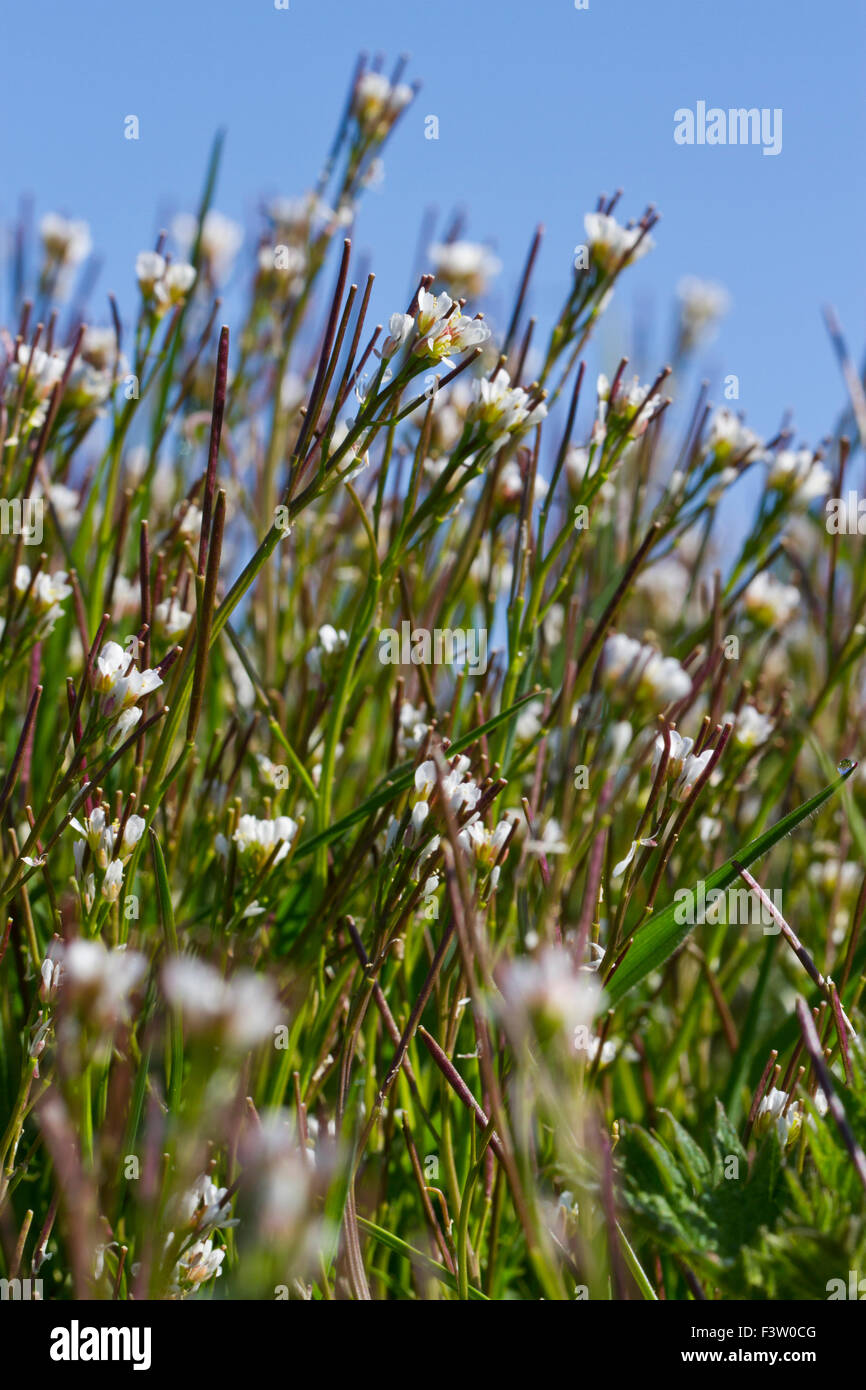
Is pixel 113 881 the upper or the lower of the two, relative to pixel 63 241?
lower

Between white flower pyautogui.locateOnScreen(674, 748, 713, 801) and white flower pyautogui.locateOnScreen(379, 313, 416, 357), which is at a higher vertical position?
white flower pyautogui.locateOnScreen(379, 313, 416, 357)

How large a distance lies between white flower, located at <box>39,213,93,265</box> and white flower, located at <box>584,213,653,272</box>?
2.78ft

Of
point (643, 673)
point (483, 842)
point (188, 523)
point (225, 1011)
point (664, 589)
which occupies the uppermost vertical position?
point (664, 589)

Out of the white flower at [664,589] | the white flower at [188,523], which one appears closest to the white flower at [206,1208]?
the white flower at [188,523]

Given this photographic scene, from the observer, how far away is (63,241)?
57.2 inches

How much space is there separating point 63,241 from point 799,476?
41.8 inches

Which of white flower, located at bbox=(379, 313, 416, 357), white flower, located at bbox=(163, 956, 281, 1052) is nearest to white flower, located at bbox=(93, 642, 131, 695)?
white flower, located at bbox=(379, 313, 416, 357)

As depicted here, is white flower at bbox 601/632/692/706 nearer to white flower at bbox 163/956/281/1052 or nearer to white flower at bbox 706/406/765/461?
white flower at bbox 706/406/765/461

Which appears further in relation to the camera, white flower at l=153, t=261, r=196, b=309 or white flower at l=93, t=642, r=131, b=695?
white flower at l=153, t=261, r=196, b=309

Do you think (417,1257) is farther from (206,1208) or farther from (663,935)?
(663,935)

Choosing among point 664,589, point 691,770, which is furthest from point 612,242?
point 664,589

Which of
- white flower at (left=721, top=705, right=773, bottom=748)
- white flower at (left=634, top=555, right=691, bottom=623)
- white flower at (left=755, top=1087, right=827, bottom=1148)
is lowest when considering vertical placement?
white flower at (left=755, top=1087, right=827, bottom=1148)

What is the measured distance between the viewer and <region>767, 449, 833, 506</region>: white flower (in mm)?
1019
